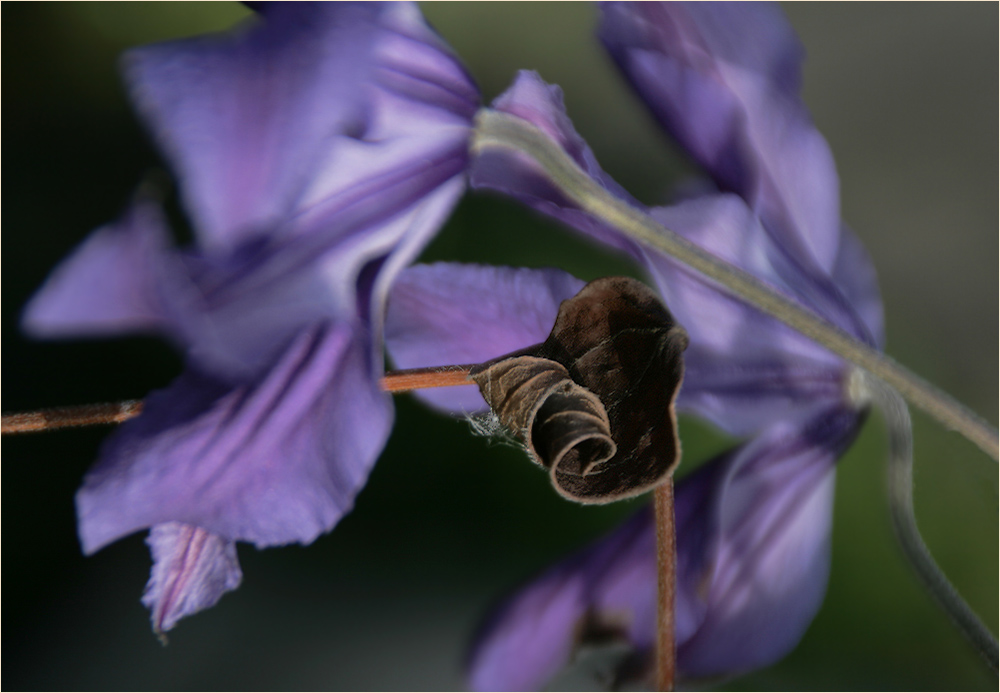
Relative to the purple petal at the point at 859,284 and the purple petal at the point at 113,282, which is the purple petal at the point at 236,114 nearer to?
the purple petal at the point at 113,282

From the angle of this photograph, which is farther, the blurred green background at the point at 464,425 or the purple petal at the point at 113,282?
the blurred green background at the point at 464,425

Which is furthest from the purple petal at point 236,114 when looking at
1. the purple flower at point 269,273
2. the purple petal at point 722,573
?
the purple petal at point 722,573

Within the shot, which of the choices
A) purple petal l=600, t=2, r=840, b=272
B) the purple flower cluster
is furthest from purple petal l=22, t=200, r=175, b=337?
purple petal l=600, t=2, r=840, b=272

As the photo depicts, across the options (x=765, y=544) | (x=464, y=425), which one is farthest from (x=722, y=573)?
(x=464, y=425)

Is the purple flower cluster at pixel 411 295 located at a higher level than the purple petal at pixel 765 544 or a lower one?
higher

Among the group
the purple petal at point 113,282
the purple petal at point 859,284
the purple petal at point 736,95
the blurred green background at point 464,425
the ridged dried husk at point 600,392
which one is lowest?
the blurred green background at point 464,425

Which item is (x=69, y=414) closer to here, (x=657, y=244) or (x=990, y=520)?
(x=657, y=244)

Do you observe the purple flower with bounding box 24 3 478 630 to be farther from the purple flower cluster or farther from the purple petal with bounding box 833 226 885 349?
the purple petal with bounding box 833 226 885 349
